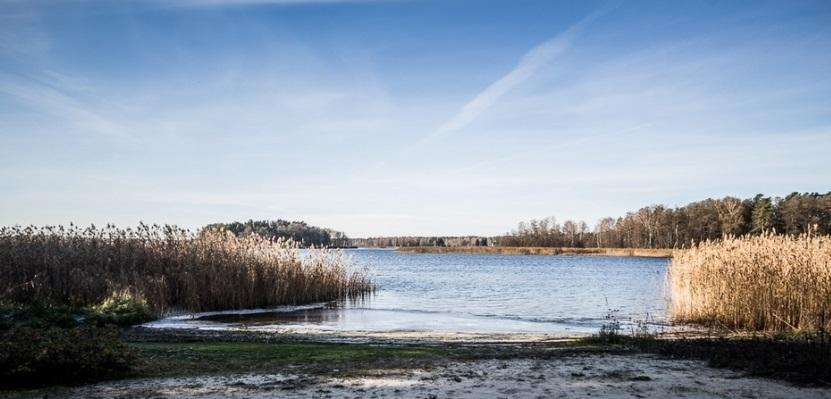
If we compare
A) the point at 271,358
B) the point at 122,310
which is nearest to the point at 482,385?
the point at 271,358

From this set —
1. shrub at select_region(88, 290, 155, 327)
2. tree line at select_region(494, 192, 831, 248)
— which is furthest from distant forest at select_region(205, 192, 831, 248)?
shrub at select_region(88, 290, 155, 327)

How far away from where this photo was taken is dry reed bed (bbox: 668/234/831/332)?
16234mm

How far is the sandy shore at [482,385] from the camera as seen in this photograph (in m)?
7.73

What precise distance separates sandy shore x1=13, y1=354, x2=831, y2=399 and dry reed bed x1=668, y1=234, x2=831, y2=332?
7758 millimetres

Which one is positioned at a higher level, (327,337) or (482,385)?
(482,385)

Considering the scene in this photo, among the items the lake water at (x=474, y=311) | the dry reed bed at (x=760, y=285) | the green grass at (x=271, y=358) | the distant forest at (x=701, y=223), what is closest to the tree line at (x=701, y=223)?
the distant forest at (x=701, y=223)

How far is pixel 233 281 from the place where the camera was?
2420 cm

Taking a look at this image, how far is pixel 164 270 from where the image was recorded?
23.5 metres

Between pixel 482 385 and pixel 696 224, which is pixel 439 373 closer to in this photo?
pixel 482 385

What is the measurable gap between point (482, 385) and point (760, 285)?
477 inches

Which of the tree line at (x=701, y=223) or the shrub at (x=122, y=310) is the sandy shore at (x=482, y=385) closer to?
the shrub at (x=122, y=310)

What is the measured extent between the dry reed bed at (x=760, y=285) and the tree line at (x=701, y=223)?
4824 cm

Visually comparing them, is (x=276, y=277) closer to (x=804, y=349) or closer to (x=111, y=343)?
(x=111, y=343)

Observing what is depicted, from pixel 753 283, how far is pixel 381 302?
15.3 meters
